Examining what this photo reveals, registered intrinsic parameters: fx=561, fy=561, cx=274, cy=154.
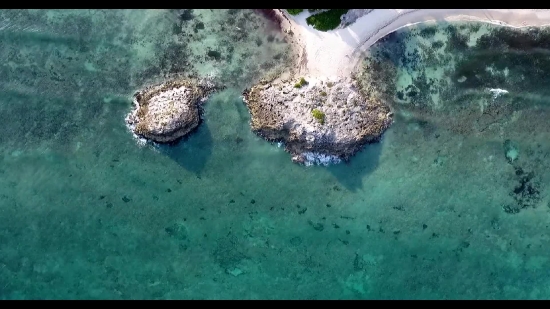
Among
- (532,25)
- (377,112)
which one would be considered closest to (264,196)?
(377,112)

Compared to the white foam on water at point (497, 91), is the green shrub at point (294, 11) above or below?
above

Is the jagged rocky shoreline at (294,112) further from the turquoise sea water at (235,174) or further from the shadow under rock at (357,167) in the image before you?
the turquoise sea water at (235,174)

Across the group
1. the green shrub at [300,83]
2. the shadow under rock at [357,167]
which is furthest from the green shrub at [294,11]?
the shadow under rock at [357,167]

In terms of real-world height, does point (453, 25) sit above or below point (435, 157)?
above

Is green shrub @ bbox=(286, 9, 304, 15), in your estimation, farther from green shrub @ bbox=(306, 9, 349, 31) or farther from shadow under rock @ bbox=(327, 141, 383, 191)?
shadow under rock @ bbox=(327, 141, 383, 191)

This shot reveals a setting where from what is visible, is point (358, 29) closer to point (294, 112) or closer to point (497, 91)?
point (294, 112)

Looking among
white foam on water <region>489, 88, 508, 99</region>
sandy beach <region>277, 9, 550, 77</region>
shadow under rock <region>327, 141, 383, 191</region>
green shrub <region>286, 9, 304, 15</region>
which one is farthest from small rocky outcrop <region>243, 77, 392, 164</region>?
white foam on water <region>489, 88, 508, 99</region>

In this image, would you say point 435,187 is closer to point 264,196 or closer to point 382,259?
point 382,259

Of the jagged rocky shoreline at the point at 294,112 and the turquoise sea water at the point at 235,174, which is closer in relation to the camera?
the jagged rocky shoreline at the point at 294,112
